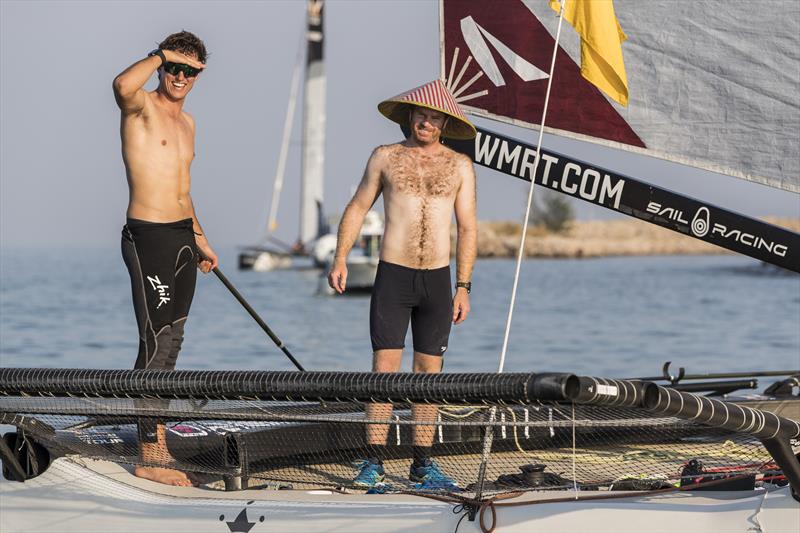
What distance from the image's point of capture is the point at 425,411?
14.9 feet

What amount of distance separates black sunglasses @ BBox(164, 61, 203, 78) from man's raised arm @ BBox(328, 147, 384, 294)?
84 centimetres

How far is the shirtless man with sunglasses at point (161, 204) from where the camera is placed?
5289mm

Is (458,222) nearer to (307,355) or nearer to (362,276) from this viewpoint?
(307,355)

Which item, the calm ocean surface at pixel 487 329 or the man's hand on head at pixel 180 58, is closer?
the man's hand on head at pixel 180 58

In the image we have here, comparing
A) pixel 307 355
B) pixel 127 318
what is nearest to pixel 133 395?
pixel 307 355

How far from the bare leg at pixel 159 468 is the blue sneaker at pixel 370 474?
660 millimetres

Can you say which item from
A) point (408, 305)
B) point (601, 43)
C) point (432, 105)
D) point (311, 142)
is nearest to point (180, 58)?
point (432, 105)

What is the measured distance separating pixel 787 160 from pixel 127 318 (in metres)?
26.6

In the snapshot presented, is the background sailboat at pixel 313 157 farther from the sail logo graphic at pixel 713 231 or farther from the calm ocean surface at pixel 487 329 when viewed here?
the sail logo graphic at pixel 713 231

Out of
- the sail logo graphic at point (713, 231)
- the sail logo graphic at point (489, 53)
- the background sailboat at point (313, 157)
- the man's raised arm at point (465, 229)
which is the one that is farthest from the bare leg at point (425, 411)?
the background sailboat at point (313, 157)

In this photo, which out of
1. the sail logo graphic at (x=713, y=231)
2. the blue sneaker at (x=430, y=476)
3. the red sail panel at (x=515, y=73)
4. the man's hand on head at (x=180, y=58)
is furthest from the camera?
the red sail panel at (x=515, y=73)

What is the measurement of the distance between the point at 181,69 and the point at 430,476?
77.5 inches

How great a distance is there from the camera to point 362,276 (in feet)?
159

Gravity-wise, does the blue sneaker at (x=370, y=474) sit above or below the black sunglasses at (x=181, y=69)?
below
